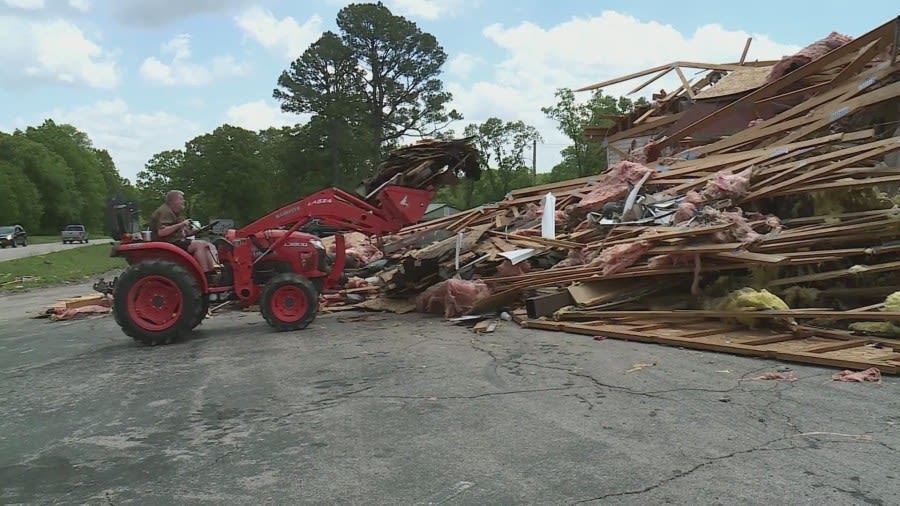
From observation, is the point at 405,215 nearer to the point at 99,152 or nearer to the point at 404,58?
the point at 404,58

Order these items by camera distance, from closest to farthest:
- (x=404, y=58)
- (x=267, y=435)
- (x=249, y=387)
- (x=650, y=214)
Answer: (x=267, y=435) → (x=249, y=387) → (x=650, y=214) → (x=404, y=58)

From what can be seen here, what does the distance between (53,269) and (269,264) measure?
20657 millimetres

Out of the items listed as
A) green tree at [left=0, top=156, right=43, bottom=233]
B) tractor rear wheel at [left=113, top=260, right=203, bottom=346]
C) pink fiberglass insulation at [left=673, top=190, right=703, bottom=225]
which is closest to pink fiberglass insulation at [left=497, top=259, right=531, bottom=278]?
pink fiberglass insulation at [left=673, top=190, right=703, bottom=225]

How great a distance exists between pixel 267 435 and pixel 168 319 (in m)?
4.71

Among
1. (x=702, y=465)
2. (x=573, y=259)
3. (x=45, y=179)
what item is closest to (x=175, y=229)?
(x=573, y=259)

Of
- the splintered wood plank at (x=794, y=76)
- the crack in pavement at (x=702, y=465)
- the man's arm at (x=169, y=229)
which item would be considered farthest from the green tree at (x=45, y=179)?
the crack in pavement at (x=702, y=465)

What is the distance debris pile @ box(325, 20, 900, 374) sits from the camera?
7.26 metres

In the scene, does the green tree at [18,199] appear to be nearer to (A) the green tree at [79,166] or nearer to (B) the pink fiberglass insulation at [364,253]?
(A) the green tree at [79,166]

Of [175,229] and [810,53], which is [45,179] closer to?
[175,229]

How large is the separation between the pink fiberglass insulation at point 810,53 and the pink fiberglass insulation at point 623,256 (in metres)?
7.02

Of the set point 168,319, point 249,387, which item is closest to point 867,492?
point 249,387

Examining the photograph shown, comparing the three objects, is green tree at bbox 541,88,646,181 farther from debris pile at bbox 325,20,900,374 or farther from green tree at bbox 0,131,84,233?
green tree at bbox 0,131,84,233

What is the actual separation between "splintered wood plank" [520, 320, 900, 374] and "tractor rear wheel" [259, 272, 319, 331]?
3.46 m

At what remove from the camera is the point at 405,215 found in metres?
9.89
